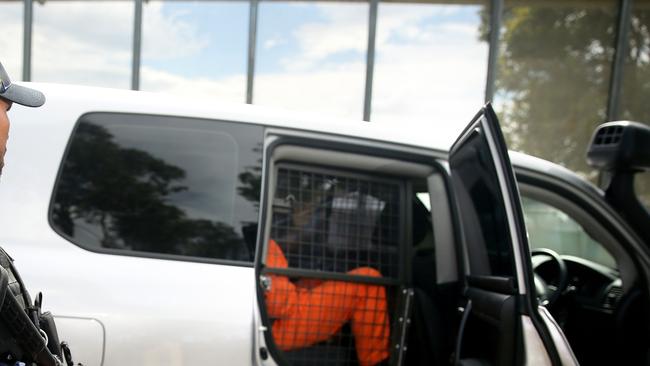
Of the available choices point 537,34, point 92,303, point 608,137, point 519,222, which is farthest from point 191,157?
point 537,34

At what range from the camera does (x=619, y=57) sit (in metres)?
6.54

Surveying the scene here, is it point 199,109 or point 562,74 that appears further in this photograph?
point 562,74

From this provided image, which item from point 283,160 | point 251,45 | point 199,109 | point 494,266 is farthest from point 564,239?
point 199,109

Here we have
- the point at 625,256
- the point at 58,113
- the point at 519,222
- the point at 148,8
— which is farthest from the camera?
the point at 148,8

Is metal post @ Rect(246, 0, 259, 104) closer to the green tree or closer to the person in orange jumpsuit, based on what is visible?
the green tree

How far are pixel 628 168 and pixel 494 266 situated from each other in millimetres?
673

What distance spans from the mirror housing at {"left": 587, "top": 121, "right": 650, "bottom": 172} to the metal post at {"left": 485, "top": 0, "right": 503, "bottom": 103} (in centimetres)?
458

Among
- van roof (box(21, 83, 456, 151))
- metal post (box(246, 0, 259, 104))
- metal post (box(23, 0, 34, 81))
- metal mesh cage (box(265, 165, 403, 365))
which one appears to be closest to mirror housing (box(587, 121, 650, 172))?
van roof (box(21, 83, 456, 151))

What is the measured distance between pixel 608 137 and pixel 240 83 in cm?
495

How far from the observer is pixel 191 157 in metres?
1.86

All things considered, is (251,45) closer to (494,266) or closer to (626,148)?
(626,148)

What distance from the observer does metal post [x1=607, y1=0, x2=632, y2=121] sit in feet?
21.4

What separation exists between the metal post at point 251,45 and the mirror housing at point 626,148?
4.77 metres

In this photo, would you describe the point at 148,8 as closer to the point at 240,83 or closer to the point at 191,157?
the point at 240,83
